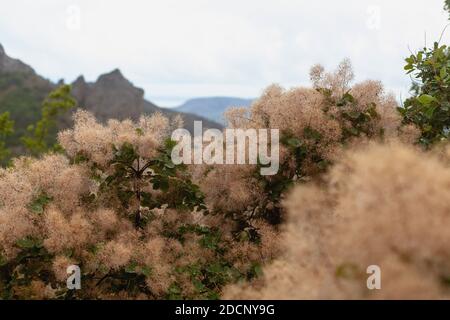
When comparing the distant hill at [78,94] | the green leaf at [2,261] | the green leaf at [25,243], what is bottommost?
the green leaf at [2,261]

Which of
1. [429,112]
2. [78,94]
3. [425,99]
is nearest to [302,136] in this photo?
[425,99]

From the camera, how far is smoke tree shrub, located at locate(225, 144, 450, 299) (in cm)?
315

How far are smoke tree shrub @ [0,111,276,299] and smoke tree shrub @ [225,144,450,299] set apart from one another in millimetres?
1574

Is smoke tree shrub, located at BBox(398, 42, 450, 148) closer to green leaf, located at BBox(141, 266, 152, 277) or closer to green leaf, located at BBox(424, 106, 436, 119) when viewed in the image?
green leaf, located at BBox(424, 106, 436, 119)

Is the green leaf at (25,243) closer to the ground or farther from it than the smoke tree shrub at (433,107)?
closer to the ground

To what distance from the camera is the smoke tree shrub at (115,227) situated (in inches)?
210

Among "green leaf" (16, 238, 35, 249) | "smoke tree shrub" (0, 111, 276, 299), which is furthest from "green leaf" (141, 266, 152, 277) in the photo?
"green leaf" (16, 238, 35, 249)

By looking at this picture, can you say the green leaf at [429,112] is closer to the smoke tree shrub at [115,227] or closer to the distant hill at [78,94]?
the smoke tree shrub at [115,227]

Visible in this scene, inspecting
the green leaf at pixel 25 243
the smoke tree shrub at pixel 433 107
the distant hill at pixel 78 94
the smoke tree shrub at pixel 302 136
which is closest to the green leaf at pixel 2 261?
the green leaf at pixel 25 243

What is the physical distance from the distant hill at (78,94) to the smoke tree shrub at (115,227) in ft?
219
